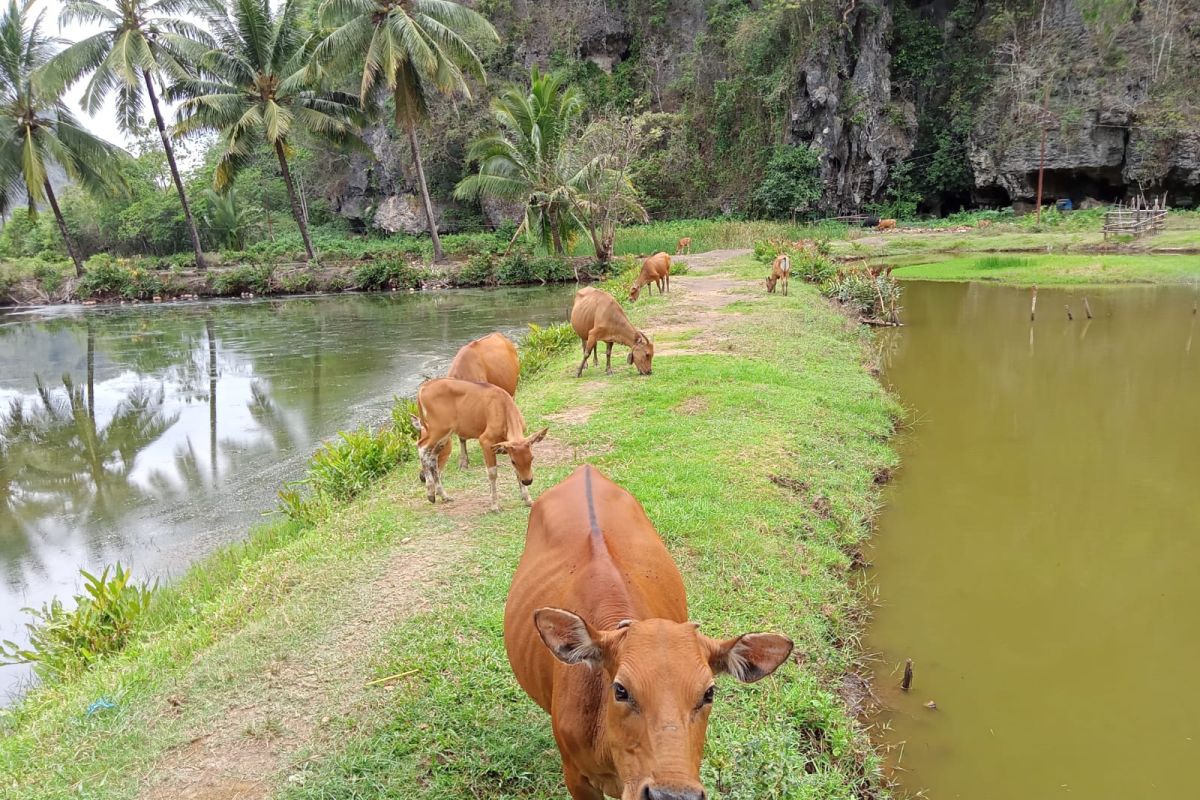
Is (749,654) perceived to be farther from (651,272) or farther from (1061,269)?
(1061,269)

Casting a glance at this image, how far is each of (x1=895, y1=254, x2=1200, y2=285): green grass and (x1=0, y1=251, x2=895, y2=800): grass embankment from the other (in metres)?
14.8

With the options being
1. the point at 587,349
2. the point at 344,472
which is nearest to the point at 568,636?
the point at 344,472

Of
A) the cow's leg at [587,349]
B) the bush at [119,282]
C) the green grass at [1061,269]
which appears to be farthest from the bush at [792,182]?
the bush at [119,282]

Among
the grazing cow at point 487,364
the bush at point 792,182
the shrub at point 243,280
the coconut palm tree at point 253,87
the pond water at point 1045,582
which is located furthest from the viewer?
the bush at point 792,182

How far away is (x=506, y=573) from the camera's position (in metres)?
5.29

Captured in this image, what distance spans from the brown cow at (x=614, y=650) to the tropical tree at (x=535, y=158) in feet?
74.3

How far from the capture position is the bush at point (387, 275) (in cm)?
2873

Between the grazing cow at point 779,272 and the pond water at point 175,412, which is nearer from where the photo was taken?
the pond water at point 175,412

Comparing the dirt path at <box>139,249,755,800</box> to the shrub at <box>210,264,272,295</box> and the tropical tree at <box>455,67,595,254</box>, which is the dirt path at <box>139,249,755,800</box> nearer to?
the tropical tree at <box>455,67,595,254</box>

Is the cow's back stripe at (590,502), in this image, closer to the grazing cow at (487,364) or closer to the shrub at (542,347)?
the grazing cow at (487,364)

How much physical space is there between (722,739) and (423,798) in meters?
1.46

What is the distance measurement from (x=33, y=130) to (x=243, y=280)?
9.33 meters

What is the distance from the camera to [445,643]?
4488 millimetres

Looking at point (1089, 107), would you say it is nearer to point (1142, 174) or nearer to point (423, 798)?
point (1142, 174)
